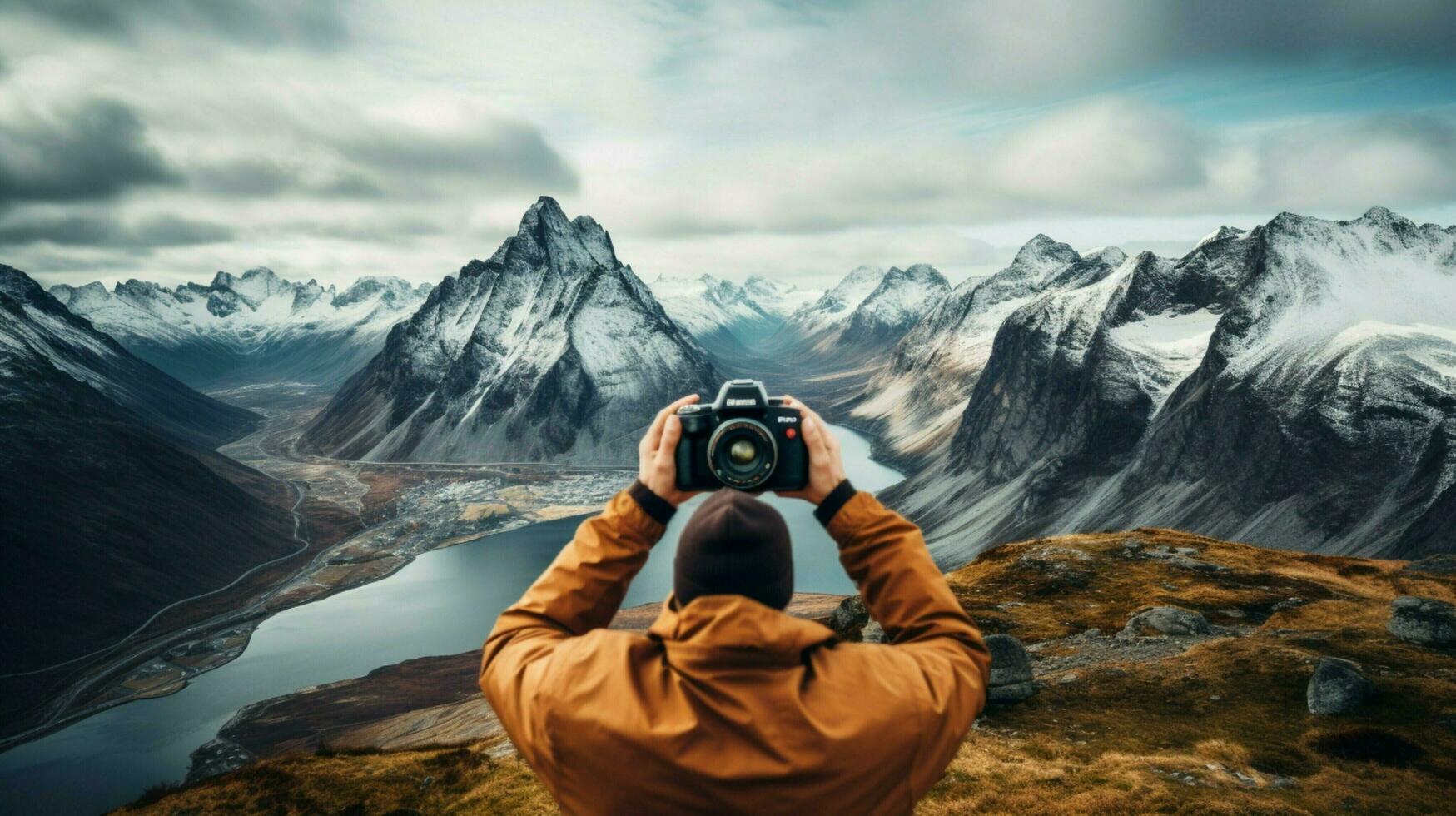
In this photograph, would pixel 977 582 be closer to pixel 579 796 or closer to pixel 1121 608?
pixel 1121 608

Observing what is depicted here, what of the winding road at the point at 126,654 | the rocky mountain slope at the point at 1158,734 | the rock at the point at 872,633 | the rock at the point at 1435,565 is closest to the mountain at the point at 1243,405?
the rock at the point at 1435,565

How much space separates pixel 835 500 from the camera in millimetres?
3928

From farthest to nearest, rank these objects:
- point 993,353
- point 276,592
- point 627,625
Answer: point 993,353
point 276,592
point 627,625

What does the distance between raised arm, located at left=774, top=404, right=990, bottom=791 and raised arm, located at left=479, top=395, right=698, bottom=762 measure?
913 mm

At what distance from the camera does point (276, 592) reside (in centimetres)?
11562

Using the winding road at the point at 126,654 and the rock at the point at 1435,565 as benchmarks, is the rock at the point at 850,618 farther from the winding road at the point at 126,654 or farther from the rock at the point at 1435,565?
the winding road at the point at 126,654

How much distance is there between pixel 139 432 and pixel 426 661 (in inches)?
4766

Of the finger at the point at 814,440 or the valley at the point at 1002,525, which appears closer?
→ the finger at the point at 814,440

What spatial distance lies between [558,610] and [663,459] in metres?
0.98

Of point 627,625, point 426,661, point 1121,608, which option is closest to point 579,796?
point 1121,608

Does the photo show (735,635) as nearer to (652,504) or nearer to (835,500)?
(652,504)

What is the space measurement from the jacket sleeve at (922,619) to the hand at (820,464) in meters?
0.17

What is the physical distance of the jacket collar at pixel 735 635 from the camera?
271 cm

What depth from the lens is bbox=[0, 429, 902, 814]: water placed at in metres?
Result: 63.8
